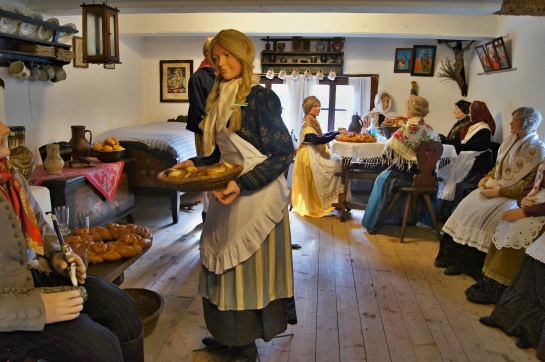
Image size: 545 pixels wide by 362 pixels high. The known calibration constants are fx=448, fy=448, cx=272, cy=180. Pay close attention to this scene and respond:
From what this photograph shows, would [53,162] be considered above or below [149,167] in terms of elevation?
above

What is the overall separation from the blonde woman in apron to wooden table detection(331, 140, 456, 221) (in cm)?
270

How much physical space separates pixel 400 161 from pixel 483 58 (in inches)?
84.7

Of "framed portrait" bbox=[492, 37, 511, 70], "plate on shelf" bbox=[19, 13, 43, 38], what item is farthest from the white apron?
"framed portrait" bbox=[492, 37, 511, 70]

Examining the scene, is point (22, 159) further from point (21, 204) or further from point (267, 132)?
point (267, 132)

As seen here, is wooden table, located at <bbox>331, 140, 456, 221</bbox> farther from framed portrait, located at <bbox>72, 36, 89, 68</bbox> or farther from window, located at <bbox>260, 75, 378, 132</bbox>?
framed portrait, located at <bbox>72, 36, 89, 68</bbox>

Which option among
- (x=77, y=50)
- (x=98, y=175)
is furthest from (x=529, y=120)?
(x=77, y=50)

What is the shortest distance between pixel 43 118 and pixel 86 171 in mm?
1484

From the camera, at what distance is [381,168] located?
4680mm

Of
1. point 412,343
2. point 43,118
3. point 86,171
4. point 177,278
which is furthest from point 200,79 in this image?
point 412,343

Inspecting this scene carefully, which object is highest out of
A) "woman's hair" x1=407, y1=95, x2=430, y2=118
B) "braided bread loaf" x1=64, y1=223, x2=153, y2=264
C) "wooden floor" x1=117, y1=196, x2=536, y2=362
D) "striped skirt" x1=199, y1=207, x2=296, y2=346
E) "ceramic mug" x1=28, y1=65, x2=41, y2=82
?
"ceramic mug" x1=28, y1=65, x2=41, y2=82

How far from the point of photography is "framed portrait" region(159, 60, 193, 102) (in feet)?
22.2

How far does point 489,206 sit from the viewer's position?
3.08 meters

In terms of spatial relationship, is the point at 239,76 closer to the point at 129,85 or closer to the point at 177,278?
the point at 177,278

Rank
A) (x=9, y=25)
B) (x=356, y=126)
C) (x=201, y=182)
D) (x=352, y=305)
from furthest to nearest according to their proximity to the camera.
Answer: (x=356, y=126)
(x=9, y=25)
(x=352, y=305)
(x=201, y=182)
